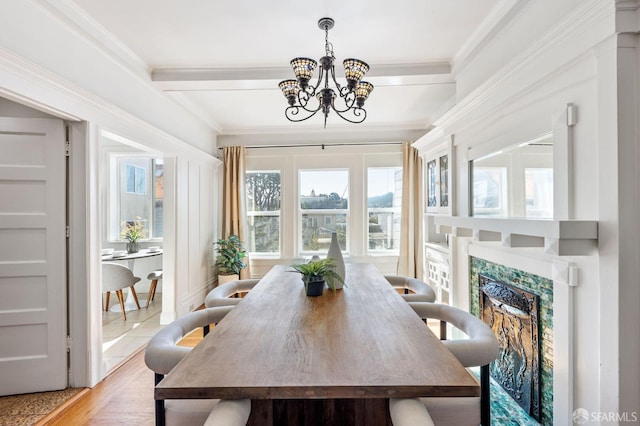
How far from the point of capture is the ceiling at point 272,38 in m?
2.12

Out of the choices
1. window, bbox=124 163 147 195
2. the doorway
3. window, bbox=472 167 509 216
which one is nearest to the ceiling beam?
window, bbox=472 167 509 216

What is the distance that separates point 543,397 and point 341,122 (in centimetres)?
390

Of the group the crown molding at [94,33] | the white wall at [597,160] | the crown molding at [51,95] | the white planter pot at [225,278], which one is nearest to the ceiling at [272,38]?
the crown molding at [94,33]

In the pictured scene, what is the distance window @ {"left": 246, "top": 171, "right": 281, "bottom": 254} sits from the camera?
507 centimetres

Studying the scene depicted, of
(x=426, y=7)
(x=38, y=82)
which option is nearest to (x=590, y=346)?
(x=426, y=7)

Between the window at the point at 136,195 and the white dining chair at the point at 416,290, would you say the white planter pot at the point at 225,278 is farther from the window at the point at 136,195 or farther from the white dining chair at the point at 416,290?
the white dining chair at the point at 416,290

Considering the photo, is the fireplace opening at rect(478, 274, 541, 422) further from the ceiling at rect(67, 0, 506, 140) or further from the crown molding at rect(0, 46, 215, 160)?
the crown molding at rect(0, 46, 215, 160)

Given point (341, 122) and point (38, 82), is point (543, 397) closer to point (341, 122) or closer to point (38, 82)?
point (38, 82)

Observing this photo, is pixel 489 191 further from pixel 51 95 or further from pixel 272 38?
pixel 51 95

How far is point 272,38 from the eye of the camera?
2.48m

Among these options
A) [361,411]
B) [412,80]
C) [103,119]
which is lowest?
[361,411]

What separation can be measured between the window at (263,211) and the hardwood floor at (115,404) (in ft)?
8.76

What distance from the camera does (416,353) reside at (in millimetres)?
1037

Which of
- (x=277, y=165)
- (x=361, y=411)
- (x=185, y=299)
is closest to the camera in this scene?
(x=361, y=411)
